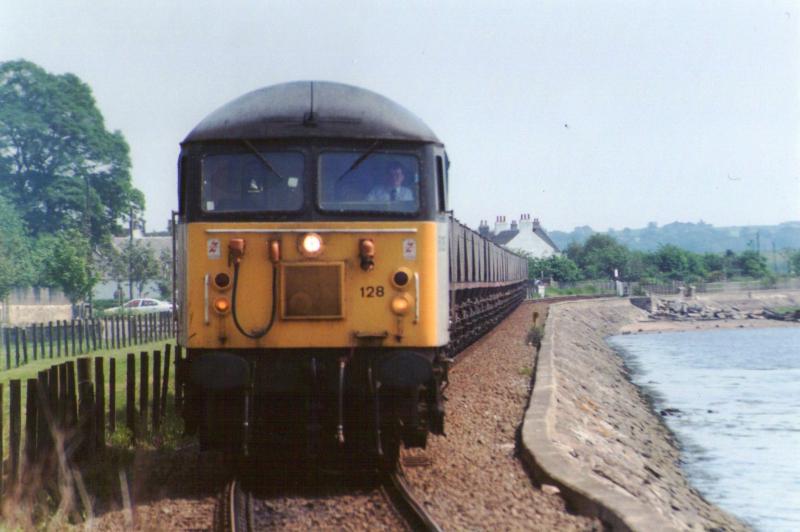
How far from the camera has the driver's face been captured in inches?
348

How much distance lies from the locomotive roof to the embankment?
3282mm

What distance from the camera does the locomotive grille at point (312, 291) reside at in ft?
28.3

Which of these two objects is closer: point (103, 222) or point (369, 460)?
point (369, 460)

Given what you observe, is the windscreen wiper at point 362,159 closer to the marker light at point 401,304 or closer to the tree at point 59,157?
the marker light at point 401,304

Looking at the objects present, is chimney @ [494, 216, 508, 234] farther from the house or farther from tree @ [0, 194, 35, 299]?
tree @ [0, 194, 35, 299]

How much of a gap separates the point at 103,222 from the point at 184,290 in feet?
165

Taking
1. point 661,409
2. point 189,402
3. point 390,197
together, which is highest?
point 390,197

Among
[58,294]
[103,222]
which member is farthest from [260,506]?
[103,222]

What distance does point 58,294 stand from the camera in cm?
4084

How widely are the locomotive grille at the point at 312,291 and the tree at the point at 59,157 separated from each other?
4667cm

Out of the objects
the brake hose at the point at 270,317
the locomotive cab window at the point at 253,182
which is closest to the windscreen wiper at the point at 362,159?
the locomotive cab window at the point at 253,182

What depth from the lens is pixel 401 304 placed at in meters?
8.64

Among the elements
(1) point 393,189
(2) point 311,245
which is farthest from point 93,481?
(1) point 393,189

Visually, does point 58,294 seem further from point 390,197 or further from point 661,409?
point 390,197
